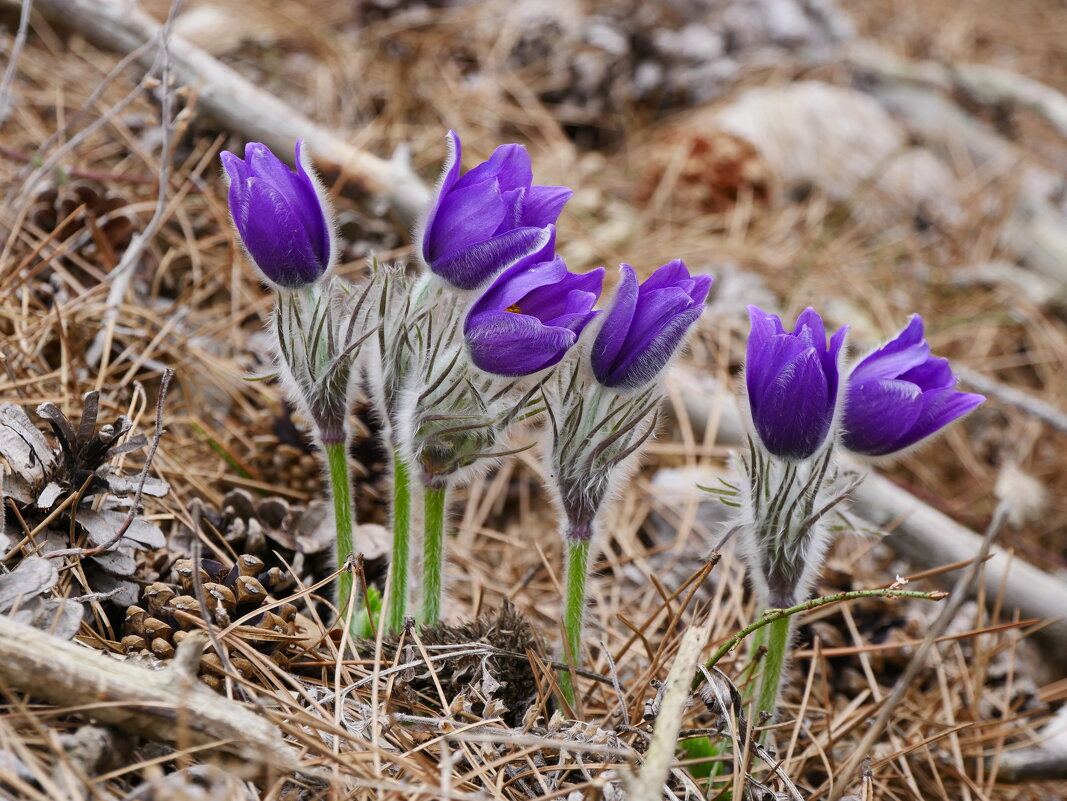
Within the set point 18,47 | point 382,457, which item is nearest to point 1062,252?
point 382,457

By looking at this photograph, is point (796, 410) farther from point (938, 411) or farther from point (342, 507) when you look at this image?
point (342, 507)

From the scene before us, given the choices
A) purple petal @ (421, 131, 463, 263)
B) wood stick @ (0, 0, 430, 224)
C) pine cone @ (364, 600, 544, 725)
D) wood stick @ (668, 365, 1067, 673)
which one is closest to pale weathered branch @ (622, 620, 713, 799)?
pine cone @ (364, 600, 544, 725)

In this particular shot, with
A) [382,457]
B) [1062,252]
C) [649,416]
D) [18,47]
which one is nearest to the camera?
[649,416]

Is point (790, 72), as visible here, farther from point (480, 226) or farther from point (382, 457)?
point (480, 226)

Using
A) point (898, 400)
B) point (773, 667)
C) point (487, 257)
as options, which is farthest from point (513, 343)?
point (773, 667)

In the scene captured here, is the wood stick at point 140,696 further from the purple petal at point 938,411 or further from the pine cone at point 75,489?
the purple petal at point 938,411

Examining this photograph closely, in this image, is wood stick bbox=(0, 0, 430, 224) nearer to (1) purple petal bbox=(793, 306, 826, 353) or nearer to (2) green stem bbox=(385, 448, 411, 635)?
(2) green stem bbox=(385, 448, 411, 635)
